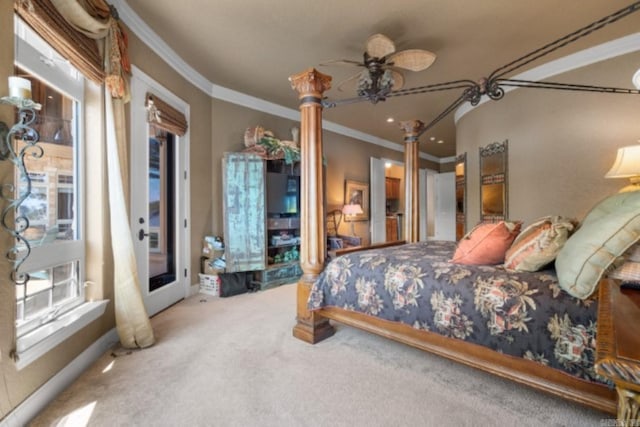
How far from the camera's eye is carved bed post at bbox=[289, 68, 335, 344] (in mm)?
2412

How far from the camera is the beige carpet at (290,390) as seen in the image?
1510 millimetres

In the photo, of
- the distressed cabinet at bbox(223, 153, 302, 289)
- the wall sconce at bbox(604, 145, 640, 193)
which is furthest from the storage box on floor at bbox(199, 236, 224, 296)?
the wall sconce at bbox(604, 145, 640, 193)

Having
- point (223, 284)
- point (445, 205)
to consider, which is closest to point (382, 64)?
point (223, 284)

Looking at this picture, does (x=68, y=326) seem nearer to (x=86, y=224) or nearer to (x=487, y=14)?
(x=86, y=224)

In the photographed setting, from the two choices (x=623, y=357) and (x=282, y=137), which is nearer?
(x=623, y=357)

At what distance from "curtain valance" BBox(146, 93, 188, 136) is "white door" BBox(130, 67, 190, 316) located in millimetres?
57

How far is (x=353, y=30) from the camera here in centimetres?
268

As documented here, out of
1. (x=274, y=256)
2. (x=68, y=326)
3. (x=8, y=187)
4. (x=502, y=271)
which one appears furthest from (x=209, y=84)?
(x=502, y=271)

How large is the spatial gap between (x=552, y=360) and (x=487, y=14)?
258 centimetres

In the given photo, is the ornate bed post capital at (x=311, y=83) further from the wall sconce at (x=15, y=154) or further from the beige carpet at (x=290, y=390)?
the beige carpet at (x=290, y=390)

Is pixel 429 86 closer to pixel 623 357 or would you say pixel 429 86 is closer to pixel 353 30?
pixel 353 30

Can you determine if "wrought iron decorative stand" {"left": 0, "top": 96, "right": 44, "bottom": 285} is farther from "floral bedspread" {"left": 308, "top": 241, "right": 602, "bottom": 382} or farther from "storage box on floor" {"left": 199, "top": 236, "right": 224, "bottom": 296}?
"storage box on floor" {"left": 199, "top": 236, "right": 224, "bottom": 296}

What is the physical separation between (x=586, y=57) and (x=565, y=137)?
80cm

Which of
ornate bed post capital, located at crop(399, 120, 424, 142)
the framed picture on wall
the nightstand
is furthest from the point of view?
the framed picture on wall
